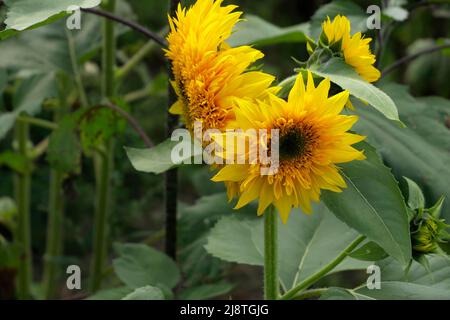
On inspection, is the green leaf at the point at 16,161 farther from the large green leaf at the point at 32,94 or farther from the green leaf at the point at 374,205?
the green leaf at the point at 374,205

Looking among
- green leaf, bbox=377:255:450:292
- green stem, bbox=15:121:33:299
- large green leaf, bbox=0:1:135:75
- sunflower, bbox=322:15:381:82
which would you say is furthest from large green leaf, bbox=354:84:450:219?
green stem, bbox=15:121:33:299

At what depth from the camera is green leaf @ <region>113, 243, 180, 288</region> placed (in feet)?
2.33

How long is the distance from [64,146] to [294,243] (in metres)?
0.29

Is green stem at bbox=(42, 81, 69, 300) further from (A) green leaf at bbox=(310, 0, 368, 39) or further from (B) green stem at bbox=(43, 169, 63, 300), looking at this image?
(A) green leaf at bbox=(310, 0, 368, 39)

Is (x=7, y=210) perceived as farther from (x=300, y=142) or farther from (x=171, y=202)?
(x=300, y=142)

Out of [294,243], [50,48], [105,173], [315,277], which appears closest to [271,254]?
[315,277]

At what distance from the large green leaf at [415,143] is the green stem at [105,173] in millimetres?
314

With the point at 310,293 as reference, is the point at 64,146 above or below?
above

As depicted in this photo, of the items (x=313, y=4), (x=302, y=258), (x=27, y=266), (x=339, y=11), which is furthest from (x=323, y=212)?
(x=313, y=4)

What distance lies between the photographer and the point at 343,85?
0.44 m

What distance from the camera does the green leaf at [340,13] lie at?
0.72 m

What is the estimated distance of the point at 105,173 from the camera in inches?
35.5

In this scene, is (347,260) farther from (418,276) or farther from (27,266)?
(27,266)
